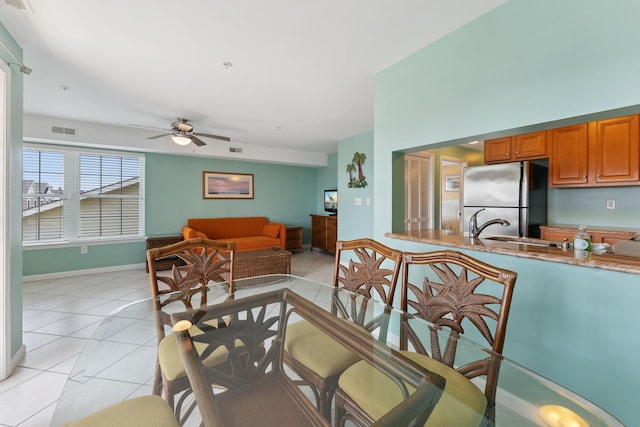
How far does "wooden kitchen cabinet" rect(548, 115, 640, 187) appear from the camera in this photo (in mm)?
2713

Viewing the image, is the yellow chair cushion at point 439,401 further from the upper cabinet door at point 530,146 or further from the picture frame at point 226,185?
the picture frame at point 226,185

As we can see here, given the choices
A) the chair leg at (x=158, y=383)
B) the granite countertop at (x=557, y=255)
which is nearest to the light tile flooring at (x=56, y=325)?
the chair leg at (x=158, y=383)

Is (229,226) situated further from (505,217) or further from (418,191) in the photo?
(505,217)

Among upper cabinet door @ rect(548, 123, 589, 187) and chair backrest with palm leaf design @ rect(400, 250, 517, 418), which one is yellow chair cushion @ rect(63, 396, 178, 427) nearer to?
chair backrest with palm leaf design @ rect(400, 250, 517, 418)

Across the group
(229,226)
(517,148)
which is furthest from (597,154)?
(229,226)

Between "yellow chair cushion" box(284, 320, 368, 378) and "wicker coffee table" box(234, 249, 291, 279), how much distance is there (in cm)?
260

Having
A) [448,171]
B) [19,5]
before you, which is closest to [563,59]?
[19,5]

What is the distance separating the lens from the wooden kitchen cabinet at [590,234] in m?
2.71

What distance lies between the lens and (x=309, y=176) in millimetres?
7184

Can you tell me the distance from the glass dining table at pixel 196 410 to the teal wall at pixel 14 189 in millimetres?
1038

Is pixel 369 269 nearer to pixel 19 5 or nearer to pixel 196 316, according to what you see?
pixel 196 316

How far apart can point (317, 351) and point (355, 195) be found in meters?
3.88

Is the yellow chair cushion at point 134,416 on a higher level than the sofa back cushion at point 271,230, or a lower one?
lower

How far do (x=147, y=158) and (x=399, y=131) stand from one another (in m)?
4.90
